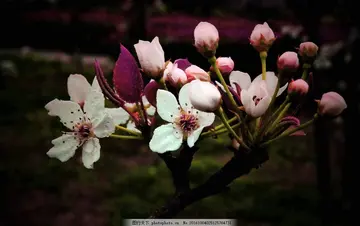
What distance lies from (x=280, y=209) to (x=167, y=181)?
261 millimetres

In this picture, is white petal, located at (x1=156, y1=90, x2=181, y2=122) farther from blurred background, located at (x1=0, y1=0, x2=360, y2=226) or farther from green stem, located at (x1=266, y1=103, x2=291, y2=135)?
blurred background, located at (x1=0, y1=0, x2=360, y2=226)

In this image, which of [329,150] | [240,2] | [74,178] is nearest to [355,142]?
[329,150]

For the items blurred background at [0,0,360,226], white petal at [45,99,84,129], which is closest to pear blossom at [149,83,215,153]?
white petal at [45,99,84,129]

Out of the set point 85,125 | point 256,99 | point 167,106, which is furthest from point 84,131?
point 256,99

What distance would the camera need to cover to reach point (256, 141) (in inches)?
22.8

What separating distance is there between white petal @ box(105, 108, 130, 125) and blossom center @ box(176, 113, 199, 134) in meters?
0.07

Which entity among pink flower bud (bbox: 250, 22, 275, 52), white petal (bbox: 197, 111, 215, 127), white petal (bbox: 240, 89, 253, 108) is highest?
pink flower bud (bbox: 250, 22, 275, 52)

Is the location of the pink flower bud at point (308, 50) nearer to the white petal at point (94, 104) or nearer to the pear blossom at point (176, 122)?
the pear blossom at point (176, 122)

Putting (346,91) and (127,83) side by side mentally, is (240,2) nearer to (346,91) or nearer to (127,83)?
(346,91)

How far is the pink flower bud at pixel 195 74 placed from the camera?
0.58 meters

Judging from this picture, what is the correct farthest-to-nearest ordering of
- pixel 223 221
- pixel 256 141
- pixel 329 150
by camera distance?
pixel 329 150 → pixel 223 221 → pixel 256 141

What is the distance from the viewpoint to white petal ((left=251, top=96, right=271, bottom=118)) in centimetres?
55

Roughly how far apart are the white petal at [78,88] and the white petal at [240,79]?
0.18 meters

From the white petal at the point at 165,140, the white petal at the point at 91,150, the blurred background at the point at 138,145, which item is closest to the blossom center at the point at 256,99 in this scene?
the white petal at the point at 165,140
